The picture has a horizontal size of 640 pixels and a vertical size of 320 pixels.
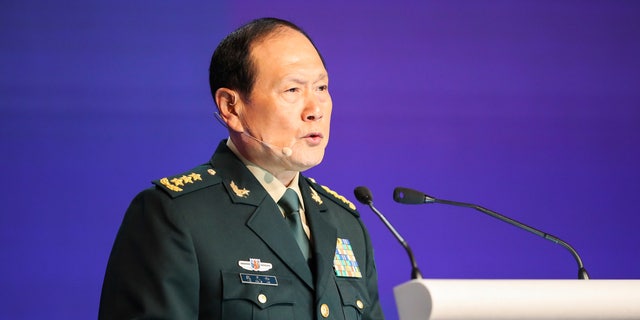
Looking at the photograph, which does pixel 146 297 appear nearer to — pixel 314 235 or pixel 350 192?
pixel 314 235

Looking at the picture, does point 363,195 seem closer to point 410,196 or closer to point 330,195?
point 410,196

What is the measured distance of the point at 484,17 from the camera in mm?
3877

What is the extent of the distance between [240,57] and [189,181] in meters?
0.34

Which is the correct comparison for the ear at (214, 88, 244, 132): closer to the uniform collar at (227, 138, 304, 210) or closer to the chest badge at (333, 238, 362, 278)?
the uniform collar at (227, 138, 304, 210)

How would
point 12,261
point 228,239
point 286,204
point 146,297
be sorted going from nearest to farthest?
1. point 146,297
2. point 228,239
3. point 286,204
4. point 12,261

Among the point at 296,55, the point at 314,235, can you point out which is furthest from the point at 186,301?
the point at 296,55

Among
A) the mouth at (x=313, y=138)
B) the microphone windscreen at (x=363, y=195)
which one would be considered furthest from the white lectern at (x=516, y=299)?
the mouth at (x=313, y=138)

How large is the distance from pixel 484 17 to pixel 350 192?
3.13ft

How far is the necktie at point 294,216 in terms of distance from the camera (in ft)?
7.64

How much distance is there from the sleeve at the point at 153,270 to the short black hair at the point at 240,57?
0.37m

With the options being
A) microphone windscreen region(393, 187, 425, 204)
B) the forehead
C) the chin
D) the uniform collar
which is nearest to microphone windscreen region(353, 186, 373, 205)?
microphone windscreen region(393, 187, 425, 204)

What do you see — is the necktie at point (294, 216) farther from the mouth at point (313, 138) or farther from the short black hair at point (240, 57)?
the short black hair at point (240, 57)

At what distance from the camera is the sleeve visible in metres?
2.04

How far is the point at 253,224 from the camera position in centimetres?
225
